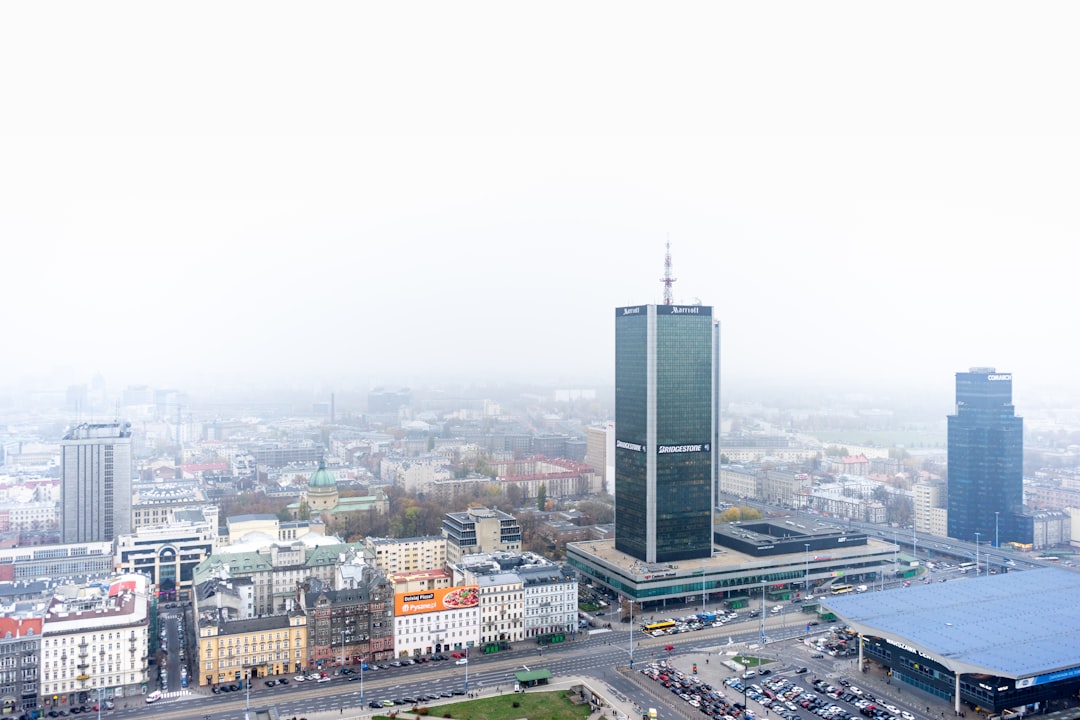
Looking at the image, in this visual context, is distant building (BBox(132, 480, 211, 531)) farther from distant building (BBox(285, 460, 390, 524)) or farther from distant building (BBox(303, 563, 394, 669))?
distant building (BBox(303, 563, 394, 669))

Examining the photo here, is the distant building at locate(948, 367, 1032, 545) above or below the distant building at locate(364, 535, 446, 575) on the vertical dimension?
above

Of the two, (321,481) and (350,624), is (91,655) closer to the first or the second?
(350,624)

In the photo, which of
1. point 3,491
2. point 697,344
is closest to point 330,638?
point 697,344

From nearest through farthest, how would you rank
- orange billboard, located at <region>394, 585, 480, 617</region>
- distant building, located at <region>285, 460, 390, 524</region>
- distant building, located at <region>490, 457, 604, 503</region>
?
orange billboard, located at <region>394, 585, 480, 617</region> → distant building, located at <region>285, 460, 390, 524</region> → distant building, located at <region>490, 457, 604, 503</region>

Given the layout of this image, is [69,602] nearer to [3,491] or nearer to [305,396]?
[3,491]

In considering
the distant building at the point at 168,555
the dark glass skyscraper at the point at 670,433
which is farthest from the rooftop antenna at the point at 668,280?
the distant building at the point at 168,555

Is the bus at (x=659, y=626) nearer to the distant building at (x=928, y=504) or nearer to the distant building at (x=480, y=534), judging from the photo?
the distant building at (x=480, y=534)

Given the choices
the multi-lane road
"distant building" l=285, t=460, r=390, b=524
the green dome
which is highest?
the green dome

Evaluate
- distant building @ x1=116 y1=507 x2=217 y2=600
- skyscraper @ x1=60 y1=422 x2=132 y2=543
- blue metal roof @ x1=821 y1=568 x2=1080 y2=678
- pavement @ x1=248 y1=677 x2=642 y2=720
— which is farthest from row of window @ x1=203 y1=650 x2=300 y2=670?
skyscraper @ x1=60 y1=422 x2=132 y2=543
